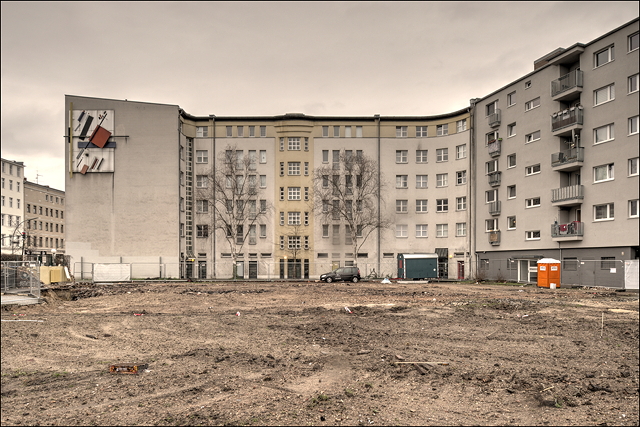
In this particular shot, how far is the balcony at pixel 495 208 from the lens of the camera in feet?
178

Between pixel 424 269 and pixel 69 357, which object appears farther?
pixel 424 269

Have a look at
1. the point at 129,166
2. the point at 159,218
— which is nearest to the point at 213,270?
the point at 159,218

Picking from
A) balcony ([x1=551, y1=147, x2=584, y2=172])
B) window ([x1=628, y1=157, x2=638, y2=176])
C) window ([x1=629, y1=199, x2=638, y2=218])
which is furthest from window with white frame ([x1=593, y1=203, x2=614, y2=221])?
balcony ([x1=551, y1=147, x2=584, y2=172])

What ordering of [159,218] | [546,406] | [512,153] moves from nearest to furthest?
[546,406] < [512,153] < [159,218]

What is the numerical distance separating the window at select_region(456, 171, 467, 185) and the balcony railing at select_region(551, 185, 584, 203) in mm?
16504

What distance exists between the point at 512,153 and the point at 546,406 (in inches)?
1881

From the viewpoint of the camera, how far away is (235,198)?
62.8 metres

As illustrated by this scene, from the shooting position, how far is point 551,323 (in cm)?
1788

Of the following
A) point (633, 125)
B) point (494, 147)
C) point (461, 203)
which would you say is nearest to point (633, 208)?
point (633, 125)

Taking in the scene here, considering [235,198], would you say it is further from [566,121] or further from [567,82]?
[567,82]

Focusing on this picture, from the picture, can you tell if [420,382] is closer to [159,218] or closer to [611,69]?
[611,69]

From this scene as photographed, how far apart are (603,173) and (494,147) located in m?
16.2

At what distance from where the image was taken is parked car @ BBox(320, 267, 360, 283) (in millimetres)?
52125

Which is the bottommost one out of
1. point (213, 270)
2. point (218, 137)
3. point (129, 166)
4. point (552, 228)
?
point (213, 270)
